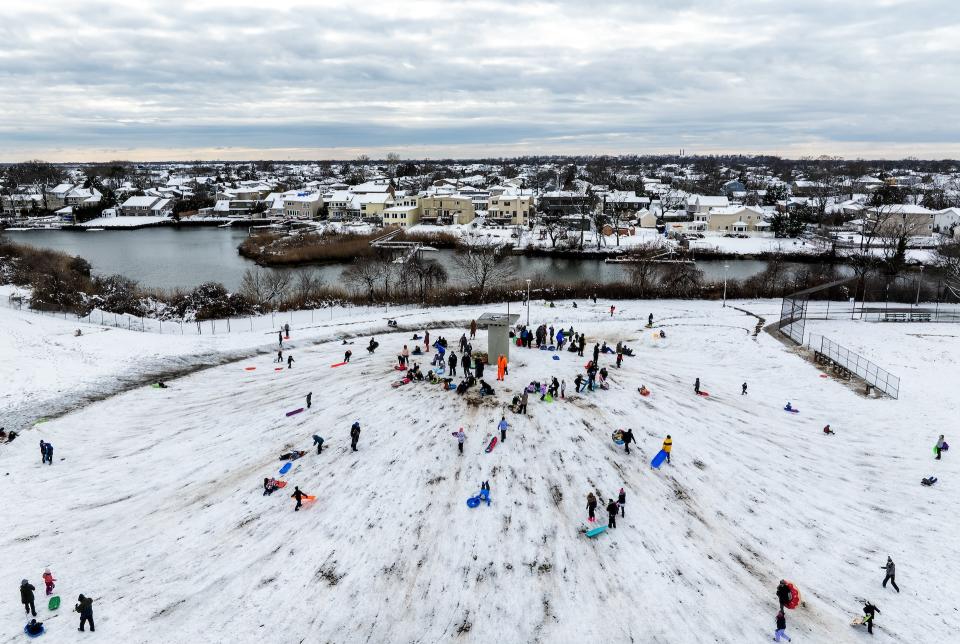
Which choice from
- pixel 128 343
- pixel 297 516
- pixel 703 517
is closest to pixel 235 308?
pixel 128 343

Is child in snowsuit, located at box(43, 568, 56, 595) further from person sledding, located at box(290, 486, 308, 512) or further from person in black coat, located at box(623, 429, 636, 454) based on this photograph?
person in black coat, located at box(623, 429, 636, 454)

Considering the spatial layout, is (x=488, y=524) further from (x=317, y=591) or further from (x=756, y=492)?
(x=756, y=492)

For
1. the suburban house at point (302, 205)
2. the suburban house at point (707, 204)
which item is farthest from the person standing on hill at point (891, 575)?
the suburban house at point (302, 205)

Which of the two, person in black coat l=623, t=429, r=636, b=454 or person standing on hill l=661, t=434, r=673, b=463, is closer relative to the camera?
person standing on hill l=661, t=434, r=673, b=463

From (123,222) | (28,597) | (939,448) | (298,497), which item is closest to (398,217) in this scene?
(123,222)

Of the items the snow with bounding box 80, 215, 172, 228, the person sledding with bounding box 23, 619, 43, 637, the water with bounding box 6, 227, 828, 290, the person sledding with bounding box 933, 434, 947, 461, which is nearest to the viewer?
the person sledding with bounding box 23, 619, 43, 637

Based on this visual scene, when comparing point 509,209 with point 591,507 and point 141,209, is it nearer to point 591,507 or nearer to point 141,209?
point 141,209

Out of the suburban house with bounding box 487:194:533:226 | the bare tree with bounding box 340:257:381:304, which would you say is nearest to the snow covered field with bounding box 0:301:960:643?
the bare tree with bounding box 340:257:381:304
